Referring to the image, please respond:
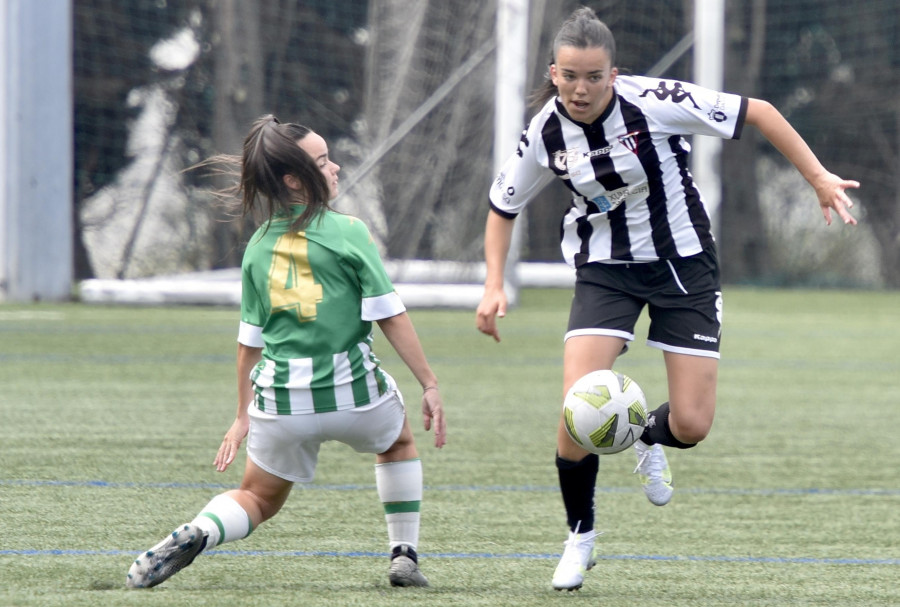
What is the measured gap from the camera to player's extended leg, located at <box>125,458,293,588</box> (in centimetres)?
309

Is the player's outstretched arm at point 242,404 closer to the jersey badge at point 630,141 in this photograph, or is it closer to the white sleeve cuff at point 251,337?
the white sleeve cuff at point 251,337

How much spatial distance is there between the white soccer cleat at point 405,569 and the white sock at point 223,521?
0.37m

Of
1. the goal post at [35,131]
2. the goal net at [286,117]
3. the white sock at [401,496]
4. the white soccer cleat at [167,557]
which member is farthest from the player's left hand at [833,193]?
the goal post at [35,131]

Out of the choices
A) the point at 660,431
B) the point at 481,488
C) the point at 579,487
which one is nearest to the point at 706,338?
the point at 660,431

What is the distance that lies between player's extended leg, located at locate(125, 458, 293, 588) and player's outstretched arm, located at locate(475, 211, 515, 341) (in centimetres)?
69

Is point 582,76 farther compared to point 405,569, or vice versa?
point 582,76

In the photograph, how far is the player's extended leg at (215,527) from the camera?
3.09 meters

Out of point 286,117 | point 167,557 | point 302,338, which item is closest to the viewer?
point 167,557

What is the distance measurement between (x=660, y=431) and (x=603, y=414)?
2.31 feet

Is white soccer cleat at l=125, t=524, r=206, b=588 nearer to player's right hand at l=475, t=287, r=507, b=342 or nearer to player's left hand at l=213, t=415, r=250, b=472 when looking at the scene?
player's left hand at l=213, t=415, r=250, b=472

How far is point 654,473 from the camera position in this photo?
4148mm

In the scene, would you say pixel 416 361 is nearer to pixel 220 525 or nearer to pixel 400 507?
pixel 400 507

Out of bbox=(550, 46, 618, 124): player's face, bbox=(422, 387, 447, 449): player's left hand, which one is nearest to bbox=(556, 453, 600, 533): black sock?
bbox=(422, 387, 447, 449): player's left hand

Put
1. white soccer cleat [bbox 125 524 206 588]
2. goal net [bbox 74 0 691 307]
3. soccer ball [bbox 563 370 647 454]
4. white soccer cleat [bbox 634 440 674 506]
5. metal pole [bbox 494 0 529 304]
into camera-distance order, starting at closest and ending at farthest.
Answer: white soccer cleat [bbox 125 524 206 588] → soccer ball [bbox 563 370 647 454] → white soccer cleat [bbox 634 440 674 506] → metal pole [bbox 494 0 529 304] → goal net [bbox 74 0 691 307]
